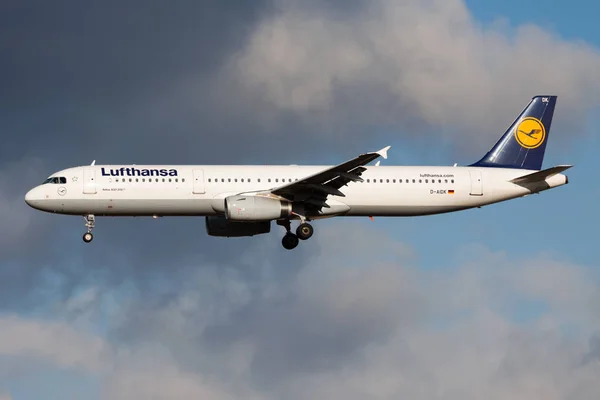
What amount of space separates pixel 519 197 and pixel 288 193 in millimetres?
13398

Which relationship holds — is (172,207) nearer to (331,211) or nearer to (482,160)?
(331,211)

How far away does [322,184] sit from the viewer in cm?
6250

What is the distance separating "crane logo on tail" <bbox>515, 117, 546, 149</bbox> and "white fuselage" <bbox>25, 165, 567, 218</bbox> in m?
2.70

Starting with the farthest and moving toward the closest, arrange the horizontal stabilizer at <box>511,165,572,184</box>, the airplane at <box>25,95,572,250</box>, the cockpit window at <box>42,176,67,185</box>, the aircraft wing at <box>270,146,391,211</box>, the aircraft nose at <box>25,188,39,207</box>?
the horizontal stabilizer at <box>511,165,572,184</box> < the cockpit window at <box>42,176,67,185</box> < the aircraft nose at <box>25,188,39,207</box> < the airplane at <box>25,95,572,250</box> < the aircraft wing at <box>270,146,391,211</box>

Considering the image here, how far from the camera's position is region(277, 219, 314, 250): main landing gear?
64.4m

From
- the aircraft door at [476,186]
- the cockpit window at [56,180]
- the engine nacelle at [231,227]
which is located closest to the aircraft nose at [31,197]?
the cockpit window at [56,180]

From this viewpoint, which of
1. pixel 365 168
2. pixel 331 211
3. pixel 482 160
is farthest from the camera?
Answer: pixel 482 160

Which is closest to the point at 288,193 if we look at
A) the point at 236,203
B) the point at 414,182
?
the point at 236,203

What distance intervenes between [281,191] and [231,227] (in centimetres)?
574

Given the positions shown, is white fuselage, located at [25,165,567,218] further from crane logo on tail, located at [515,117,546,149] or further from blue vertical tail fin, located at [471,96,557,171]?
crane logo on tail, located at [515,117,546,149]

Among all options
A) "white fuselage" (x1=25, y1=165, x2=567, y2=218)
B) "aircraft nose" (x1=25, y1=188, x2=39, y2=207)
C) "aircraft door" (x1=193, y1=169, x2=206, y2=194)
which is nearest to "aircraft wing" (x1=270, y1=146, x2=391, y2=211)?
"white fuselage" (x1=25, y1=165, x2=567, y2=218)

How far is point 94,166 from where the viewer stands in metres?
63.7

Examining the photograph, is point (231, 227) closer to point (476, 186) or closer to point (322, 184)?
point (322, 184)

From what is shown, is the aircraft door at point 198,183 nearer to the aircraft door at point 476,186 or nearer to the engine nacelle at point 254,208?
the engine nacelle at point 254,208
